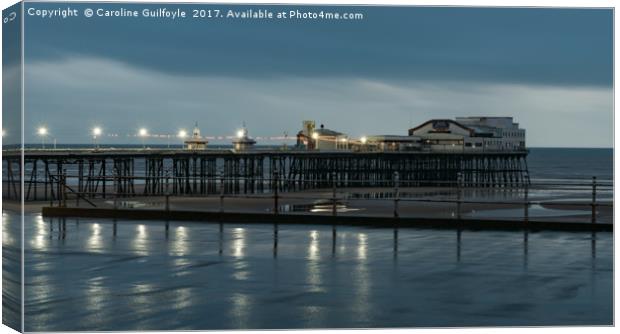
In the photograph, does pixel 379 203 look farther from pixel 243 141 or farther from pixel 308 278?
pixel 243 141

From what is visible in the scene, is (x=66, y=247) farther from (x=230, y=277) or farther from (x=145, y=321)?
(x=145, y=321)

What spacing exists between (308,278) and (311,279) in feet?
0.28

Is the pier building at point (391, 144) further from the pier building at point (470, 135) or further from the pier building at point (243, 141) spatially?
the pier building at point (243, 141)

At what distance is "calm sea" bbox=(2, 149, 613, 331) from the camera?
937cm

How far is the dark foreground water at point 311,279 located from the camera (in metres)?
9.38

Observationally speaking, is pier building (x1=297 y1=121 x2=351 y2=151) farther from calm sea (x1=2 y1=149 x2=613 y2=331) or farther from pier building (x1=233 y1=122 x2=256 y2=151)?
calm sea (x1=2 y1=149 x2=613 y2=331)

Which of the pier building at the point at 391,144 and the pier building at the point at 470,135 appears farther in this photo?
the pier building at the point at 470,135

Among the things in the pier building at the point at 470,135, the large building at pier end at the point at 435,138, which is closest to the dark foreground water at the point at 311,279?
the pier building at the point at 470,135

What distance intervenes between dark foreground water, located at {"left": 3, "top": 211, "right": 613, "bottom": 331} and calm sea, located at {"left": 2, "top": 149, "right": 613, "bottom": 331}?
0.02 m

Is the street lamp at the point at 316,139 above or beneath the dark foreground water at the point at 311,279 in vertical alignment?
above

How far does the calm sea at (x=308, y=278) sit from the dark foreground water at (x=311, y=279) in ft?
0.05

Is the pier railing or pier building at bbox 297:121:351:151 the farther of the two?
pier building at bbox 297:121:351:151

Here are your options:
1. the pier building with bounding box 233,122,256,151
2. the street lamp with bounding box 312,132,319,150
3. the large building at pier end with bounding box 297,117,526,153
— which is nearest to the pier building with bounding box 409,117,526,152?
the large building at pier end with bounding box 297,117,526,153

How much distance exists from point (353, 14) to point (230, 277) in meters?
3.83
